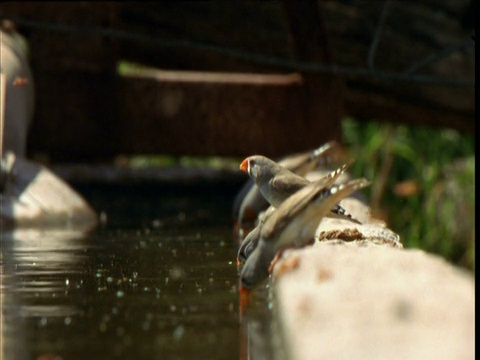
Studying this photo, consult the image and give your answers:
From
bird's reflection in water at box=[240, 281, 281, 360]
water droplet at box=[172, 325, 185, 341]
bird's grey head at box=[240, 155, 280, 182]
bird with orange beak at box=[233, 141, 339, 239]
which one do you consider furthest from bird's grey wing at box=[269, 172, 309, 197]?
water droplet at box=[172, 325, 185, 341]

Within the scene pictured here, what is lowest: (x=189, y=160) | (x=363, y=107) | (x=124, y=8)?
(x=189, y=160)

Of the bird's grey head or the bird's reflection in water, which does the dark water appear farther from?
the bird's grey head

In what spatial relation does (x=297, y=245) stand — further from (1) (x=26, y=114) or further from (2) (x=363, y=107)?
(2) (x=363, y=107)

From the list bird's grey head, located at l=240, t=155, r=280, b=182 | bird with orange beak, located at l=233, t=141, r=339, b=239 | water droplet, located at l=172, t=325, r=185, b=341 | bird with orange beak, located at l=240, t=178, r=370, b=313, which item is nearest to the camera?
water droplet, located at l=172, t=325, r=185, b=341

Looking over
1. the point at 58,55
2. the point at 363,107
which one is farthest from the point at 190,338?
the point at 363,107

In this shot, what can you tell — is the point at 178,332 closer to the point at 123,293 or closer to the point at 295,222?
the point at 123,293

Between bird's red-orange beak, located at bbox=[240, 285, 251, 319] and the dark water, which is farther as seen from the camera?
bird's red-orange beak, located at bbox=[240, 285, 251, 319]
